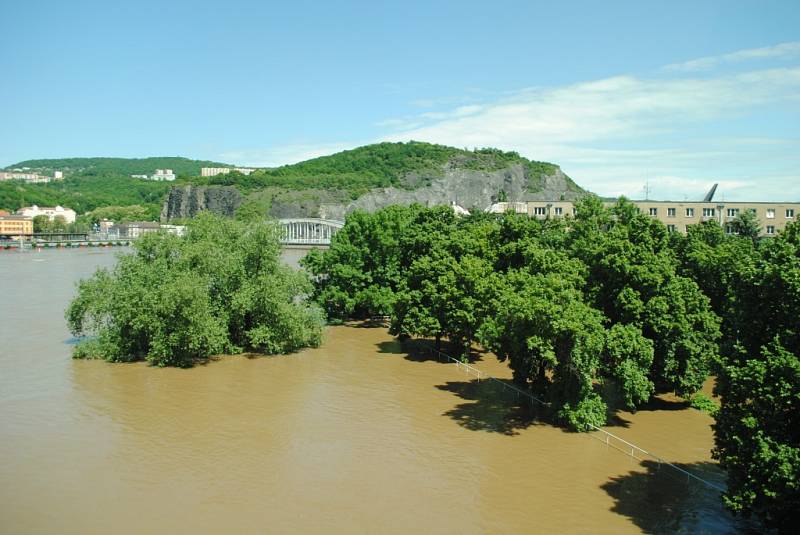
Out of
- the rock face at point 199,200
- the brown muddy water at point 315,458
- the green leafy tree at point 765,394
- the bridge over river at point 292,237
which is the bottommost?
the brown muddy water at point 315,458

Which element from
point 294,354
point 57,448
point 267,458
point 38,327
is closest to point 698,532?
point 267,458

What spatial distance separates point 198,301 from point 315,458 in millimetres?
13413

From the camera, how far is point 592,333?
2089 centimetres

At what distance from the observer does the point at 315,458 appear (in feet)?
66.3

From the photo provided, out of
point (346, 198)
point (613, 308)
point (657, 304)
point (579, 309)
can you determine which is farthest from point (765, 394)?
point (346, 198)

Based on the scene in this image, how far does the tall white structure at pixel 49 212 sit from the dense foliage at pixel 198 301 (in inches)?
6518

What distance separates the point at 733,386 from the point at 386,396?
15601 millimetres

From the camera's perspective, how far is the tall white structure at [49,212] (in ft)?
587

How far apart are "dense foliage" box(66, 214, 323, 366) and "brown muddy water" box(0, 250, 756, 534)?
1.64 metres

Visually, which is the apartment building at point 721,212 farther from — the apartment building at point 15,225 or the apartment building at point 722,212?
the apartment building at point 15,225

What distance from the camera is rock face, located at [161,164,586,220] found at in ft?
559

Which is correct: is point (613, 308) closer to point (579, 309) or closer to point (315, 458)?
point (579, 309)

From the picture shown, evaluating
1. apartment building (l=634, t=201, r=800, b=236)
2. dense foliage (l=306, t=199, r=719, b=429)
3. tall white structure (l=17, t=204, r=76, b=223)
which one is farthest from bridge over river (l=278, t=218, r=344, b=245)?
dense foliage (l=306, t=199, r=719, b=429)

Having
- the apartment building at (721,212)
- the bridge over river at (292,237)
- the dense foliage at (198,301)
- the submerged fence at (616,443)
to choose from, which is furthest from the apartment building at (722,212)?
the bridge over river at (292,237)
